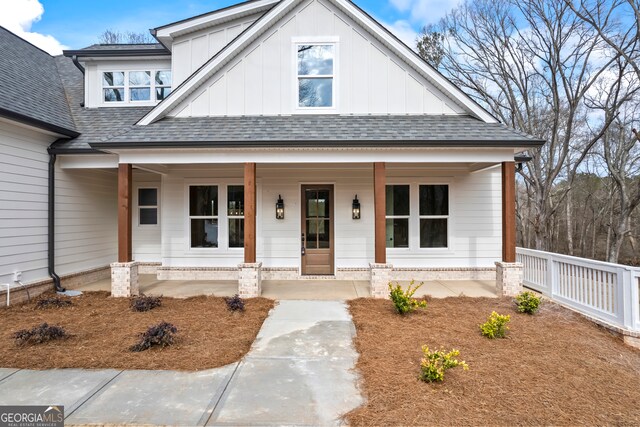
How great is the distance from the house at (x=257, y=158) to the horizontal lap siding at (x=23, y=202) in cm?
3

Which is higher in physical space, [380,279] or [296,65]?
[296,65]

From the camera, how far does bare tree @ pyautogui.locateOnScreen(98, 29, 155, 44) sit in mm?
21516

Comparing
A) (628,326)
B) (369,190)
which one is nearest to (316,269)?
(369,190)

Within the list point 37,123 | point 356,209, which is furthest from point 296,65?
point 37,123

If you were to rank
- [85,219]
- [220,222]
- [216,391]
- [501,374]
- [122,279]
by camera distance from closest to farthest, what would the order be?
[216,391], [501,374], [122,279], [85,219], [220,222]

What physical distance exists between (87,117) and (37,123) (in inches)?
87.7

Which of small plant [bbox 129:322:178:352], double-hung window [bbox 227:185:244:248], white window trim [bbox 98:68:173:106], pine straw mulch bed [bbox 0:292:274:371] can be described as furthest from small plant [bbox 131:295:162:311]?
white window trim [bbox 98:68:173:106]

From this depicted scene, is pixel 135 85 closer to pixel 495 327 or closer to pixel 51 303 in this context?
pixel 51 303

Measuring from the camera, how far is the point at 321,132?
284 inches

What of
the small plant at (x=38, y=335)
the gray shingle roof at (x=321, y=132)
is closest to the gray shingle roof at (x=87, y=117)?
the gray shingle roof at (x=321, y=132)

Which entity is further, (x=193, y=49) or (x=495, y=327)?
(x=193, y=49)

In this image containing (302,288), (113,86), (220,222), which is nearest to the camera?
(302,288)

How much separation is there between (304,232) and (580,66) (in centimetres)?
1503

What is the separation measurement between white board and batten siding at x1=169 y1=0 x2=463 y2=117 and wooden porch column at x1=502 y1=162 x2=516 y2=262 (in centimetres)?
198
